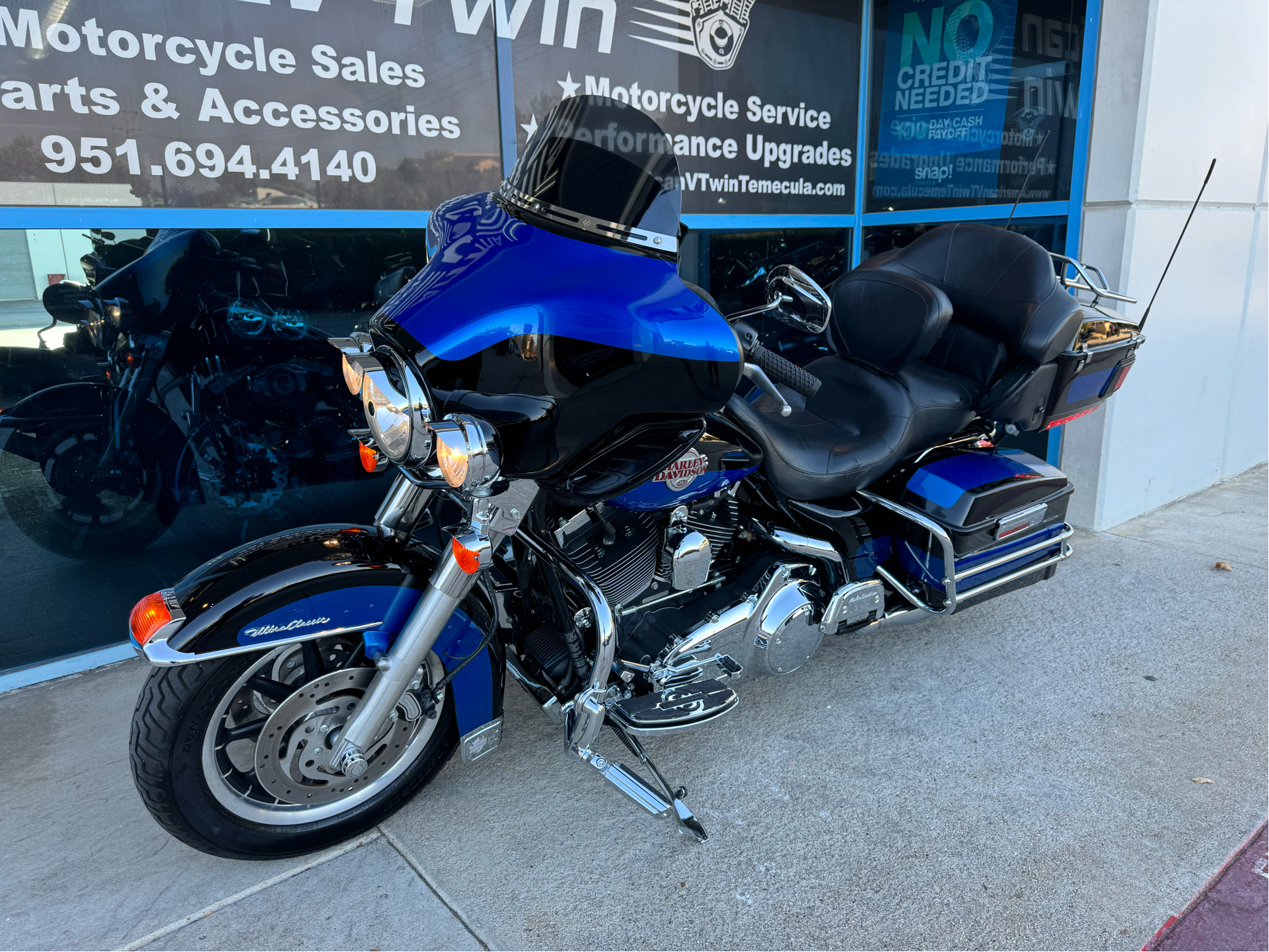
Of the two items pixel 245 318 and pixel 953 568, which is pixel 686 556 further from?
pixel 245 318

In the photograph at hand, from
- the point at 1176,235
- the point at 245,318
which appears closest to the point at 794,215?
the point at 1176,235

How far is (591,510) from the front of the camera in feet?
7.02

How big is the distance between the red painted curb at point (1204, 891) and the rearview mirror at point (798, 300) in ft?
5.11

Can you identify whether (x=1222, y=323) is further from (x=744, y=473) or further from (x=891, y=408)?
(x=744, y=473)

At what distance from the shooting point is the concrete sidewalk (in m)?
1.88

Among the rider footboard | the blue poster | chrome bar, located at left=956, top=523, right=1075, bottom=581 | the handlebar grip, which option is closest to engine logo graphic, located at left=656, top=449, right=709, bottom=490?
the handlebar grip

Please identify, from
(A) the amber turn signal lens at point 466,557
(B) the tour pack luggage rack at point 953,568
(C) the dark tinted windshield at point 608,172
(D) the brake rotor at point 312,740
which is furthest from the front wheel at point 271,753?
(B) the tour pack luggage rack at point 953,568

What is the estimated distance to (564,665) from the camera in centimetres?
216

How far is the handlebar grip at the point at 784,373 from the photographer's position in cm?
186

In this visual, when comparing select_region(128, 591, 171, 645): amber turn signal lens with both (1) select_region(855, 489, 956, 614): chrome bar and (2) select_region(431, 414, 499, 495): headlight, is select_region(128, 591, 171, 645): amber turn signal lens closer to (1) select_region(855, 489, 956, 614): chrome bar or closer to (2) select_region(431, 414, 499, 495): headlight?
(2) select_region(431, 414, 499, 495): headlight

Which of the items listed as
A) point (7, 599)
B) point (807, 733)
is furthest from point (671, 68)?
point (7, 599)

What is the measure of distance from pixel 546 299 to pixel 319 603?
84 centimetres

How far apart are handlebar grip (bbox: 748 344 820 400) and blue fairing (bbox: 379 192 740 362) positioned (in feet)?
0.29

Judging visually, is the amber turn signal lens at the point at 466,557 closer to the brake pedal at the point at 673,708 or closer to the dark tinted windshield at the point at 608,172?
the brake pedal at the point at 673,708
